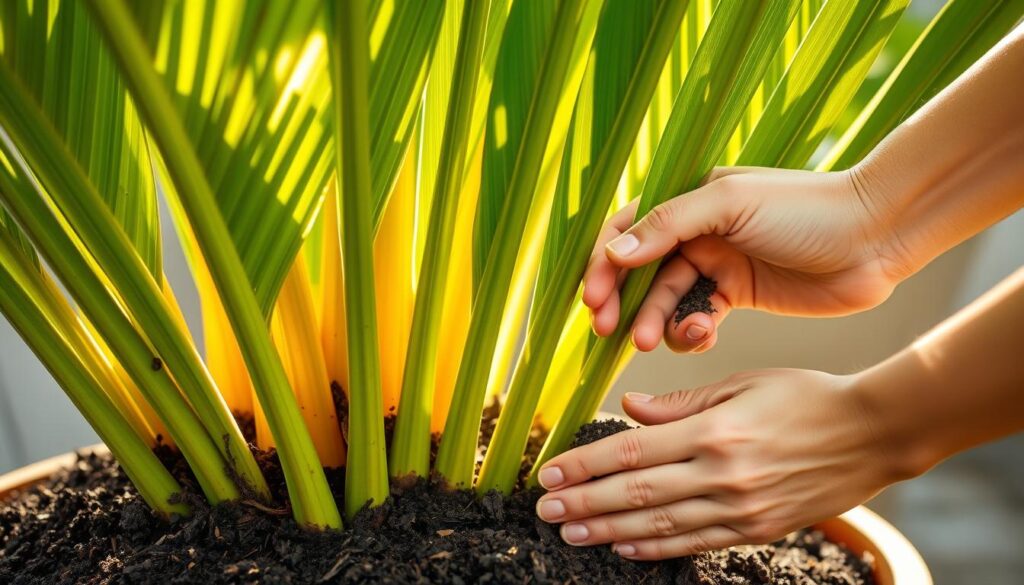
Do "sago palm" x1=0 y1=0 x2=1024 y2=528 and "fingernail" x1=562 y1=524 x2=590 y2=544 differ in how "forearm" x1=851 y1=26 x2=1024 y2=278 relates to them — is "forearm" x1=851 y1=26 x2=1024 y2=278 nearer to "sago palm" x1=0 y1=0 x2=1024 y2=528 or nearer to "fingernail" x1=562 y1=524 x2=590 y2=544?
"sago palm" x1=0 y1=0 x2=1024 y2=528

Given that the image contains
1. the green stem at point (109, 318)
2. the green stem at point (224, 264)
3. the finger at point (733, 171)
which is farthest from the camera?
the finger at point (733, 171)

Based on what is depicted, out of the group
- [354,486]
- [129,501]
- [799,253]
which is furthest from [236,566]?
[799,253]

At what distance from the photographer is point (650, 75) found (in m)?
0.51

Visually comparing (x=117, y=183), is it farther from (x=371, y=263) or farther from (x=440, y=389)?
(x=440, y=389)

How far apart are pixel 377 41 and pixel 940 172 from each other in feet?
1.40

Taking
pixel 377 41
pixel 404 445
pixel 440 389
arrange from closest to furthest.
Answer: pixel 377 41 < pixel 404 445 < pixel 440 389

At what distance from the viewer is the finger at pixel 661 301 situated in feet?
1.99

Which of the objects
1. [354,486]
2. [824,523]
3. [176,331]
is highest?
[176,331]

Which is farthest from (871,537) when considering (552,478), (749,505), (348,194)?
(348,194)

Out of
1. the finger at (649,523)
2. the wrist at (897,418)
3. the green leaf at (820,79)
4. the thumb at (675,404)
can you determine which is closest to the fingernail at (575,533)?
the finger at (649,523)

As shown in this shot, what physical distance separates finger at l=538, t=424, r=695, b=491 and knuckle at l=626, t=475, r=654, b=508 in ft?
0.04

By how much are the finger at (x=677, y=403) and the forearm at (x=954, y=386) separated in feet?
0.31

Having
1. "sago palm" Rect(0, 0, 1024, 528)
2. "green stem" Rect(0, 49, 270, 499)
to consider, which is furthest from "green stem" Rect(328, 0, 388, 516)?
"green stem" Rect(0, 49, 270, 499)

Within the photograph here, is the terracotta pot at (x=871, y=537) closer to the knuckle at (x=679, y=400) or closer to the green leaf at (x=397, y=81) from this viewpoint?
the knuckle at (x=679, y=400)
